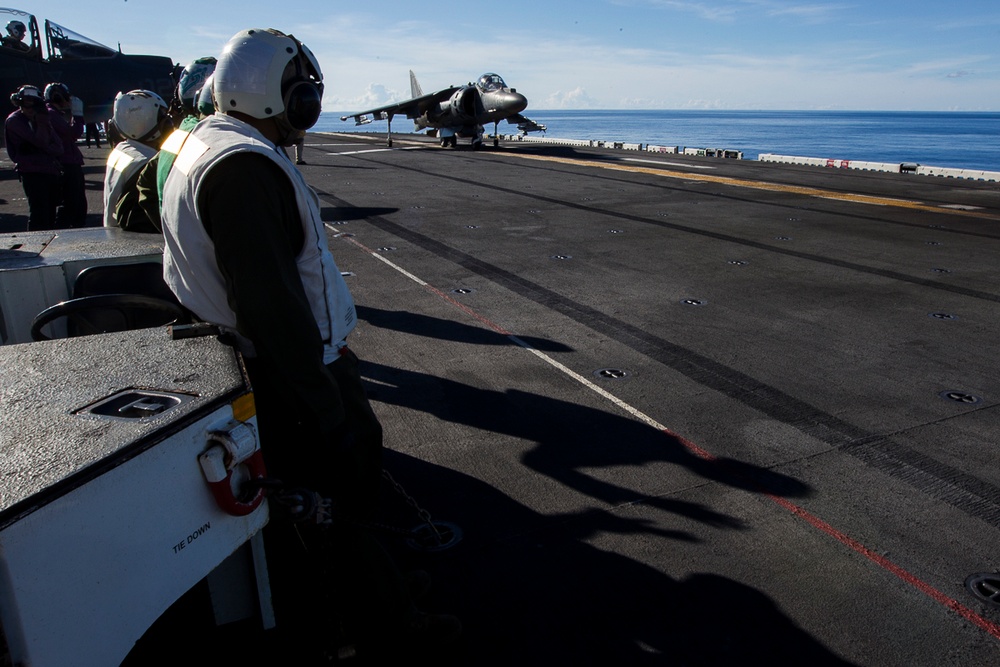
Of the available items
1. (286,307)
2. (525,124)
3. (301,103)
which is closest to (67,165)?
(301,103)

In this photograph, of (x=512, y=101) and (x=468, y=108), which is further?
(x=468, y=108)

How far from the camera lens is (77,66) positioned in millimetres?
26328

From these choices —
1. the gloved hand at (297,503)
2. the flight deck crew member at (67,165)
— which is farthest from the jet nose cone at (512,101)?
the gloved hand at (297,503)

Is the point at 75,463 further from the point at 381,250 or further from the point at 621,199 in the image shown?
the point at 621,199

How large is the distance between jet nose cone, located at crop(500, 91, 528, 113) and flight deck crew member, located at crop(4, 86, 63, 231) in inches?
850

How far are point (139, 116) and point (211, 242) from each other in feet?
12.6

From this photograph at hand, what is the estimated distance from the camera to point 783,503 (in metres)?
3.64

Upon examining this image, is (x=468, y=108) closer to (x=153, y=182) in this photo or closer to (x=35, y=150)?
(x=35, y=150)

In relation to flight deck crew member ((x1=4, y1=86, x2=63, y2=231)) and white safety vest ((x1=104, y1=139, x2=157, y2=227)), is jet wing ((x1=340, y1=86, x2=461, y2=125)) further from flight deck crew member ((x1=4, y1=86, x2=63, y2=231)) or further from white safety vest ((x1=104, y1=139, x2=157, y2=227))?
white safety vest ((x1=104, y1=139, x2=157, y2=227))

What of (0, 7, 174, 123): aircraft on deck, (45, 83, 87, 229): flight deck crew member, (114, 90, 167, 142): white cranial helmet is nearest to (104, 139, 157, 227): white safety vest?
(114, 90, 167, 142): white cranial helmet

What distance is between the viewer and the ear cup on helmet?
2.70 metres

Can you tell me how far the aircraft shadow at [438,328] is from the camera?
6238 mm

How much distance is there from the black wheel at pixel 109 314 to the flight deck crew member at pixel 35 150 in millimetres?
6766

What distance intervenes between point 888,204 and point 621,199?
19.5 ft
